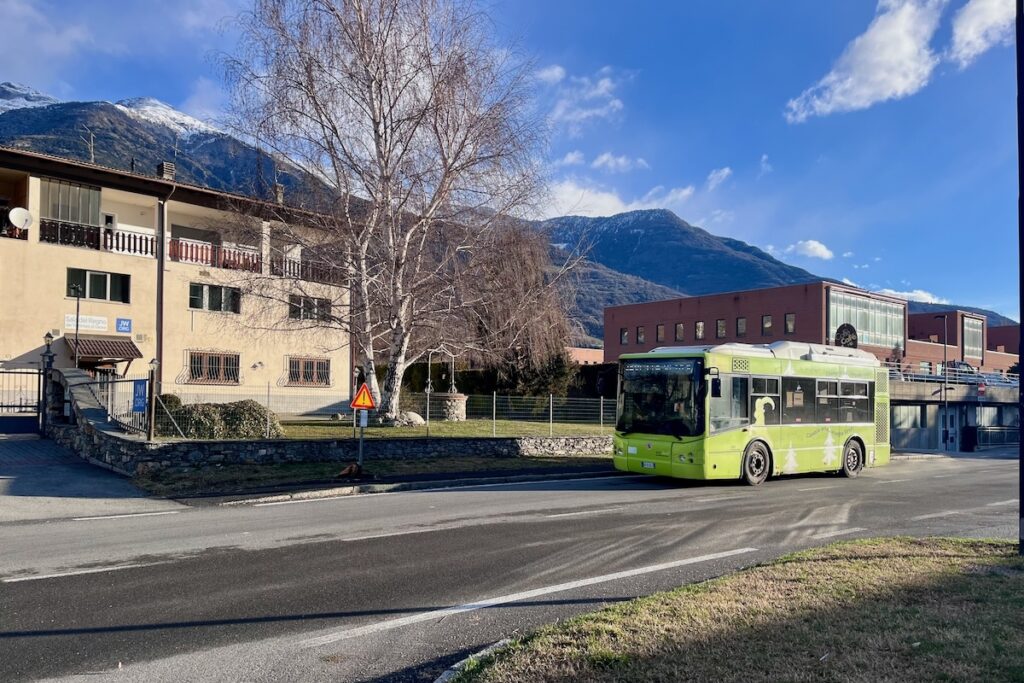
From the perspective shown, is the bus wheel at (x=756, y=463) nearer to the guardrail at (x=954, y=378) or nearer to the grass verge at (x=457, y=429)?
the grass verge at (x=457, y=429)

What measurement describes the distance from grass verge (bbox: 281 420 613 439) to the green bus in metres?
6.87

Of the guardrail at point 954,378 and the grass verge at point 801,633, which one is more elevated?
the guardrail at point 954,378

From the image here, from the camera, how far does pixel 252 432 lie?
1953 centimetres

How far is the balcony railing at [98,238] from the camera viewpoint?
2980 cm

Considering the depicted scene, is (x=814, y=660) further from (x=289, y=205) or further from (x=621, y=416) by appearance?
(x=289, y=205)

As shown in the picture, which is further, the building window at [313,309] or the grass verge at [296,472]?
the building window at [313,309]

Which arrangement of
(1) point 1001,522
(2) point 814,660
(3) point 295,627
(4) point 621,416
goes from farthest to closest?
(4) point 621,416, (1) point 1001,522, (3) point 295,627, (2) point 814,660

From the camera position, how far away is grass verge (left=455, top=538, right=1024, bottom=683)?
4508 mm

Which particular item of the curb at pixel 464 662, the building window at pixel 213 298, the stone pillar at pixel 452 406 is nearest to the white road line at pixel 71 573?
the curb at pixel 464 662

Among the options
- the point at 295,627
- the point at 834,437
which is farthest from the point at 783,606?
the point at 834,437

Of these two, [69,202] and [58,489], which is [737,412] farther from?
[69,202]

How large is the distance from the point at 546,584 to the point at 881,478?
635 inches

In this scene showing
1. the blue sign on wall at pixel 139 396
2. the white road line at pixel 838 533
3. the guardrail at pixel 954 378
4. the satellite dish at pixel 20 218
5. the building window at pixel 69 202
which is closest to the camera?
the white road line at pixel 838 533

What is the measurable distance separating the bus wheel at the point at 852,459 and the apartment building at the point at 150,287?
1579 centimetres
